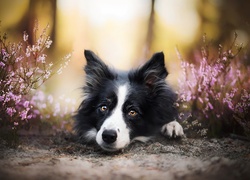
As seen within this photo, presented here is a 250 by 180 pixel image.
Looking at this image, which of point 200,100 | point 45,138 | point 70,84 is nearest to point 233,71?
point 200,100

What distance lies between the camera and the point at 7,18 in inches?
166

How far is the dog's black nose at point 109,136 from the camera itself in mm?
3584

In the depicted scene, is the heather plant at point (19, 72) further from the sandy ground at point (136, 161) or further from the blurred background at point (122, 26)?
the sandy ground at point (136, 161)

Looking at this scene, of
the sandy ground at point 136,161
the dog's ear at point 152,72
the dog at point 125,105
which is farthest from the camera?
the dog's ear at point 152,72

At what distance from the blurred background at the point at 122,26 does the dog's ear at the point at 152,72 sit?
2.35ft

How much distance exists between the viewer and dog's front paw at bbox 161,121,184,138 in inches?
159

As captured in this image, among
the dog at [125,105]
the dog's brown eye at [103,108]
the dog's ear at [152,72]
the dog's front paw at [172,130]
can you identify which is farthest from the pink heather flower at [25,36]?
the dog's front paw at [172,130]

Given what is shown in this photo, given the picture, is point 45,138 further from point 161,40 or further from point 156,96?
point 161,40

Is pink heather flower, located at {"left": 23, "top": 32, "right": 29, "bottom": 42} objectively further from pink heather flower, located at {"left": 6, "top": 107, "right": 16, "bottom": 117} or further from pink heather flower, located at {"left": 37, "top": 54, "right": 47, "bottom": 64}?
pink heather flower, located at {"left": 6, "top": 107, "right": 16, "bottom": 117}

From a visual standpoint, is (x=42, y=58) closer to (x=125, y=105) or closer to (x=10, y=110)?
(x=10, y=110)

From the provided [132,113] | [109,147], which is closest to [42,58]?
[132,113]

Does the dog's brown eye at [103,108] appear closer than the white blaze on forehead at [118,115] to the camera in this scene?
No

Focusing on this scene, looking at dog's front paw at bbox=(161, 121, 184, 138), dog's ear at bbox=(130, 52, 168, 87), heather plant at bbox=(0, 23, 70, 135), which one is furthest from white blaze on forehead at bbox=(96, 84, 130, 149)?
heather plant at bbox=(0, 23, 70, 135)

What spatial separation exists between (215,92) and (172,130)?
91 centimetres
